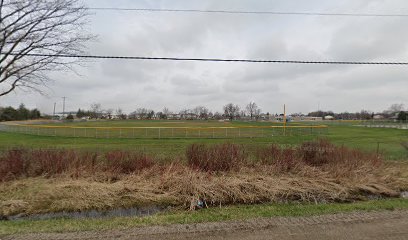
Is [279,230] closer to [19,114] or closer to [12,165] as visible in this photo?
[12,165]

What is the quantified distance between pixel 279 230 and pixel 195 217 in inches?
81.7

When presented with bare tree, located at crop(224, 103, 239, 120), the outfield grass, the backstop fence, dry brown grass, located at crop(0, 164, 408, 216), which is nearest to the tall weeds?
dry brown grass, located at crop(0, 164, 408, 216)

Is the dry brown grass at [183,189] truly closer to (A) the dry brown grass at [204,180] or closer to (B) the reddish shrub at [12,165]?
(A) the dry brown grass at [204,180]

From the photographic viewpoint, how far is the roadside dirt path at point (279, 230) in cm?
558

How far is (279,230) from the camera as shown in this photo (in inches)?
232

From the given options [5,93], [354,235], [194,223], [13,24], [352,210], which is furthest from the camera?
[5,93]

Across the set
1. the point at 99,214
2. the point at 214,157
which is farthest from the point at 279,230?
the point at 214,157

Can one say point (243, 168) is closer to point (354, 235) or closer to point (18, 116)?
point (354, 235)

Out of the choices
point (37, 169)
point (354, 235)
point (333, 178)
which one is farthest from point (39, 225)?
point (333, 178)

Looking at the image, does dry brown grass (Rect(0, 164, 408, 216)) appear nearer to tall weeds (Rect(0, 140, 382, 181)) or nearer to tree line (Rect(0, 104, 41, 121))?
tall weeds (Rect(0, 140, 382, 181))

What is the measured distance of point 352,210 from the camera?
289 inches

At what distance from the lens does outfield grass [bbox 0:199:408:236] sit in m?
6.23

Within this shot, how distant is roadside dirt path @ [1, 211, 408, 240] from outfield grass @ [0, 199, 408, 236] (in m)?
0.36

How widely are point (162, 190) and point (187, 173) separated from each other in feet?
4.31
